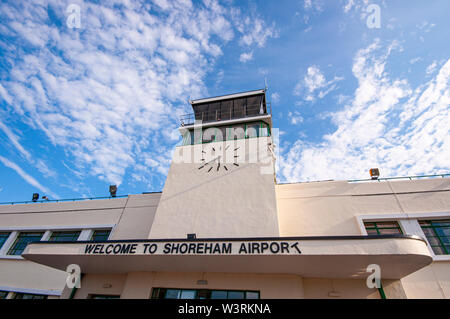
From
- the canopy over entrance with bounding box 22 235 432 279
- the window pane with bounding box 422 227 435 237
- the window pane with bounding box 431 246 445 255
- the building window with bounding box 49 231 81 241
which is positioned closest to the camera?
the canopy over entrance with bounding box 22 235 432 279

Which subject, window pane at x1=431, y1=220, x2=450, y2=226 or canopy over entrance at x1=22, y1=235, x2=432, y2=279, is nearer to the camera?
canopy over entrance at x1=22, y1=235, x2=432, y2=279

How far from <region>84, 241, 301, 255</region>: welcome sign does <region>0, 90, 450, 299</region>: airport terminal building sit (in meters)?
0.03

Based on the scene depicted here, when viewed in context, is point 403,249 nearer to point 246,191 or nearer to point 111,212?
point 246,191

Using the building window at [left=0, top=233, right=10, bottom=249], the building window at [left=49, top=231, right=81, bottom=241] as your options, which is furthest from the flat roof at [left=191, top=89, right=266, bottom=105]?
the building window at [left=0, top=233, right=10, bottom=249]

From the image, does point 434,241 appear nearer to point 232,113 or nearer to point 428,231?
point 428,231

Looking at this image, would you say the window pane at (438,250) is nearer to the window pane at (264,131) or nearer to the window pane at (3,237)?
the window pane at (264,131)

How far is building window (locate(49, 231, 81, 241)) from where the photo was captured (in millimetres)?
14041

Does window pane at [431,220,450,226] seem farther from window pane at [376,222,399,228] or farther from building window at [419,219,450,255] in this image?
window pane at [376,222,399,228]

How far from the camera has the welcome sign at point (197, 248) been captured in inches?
283
